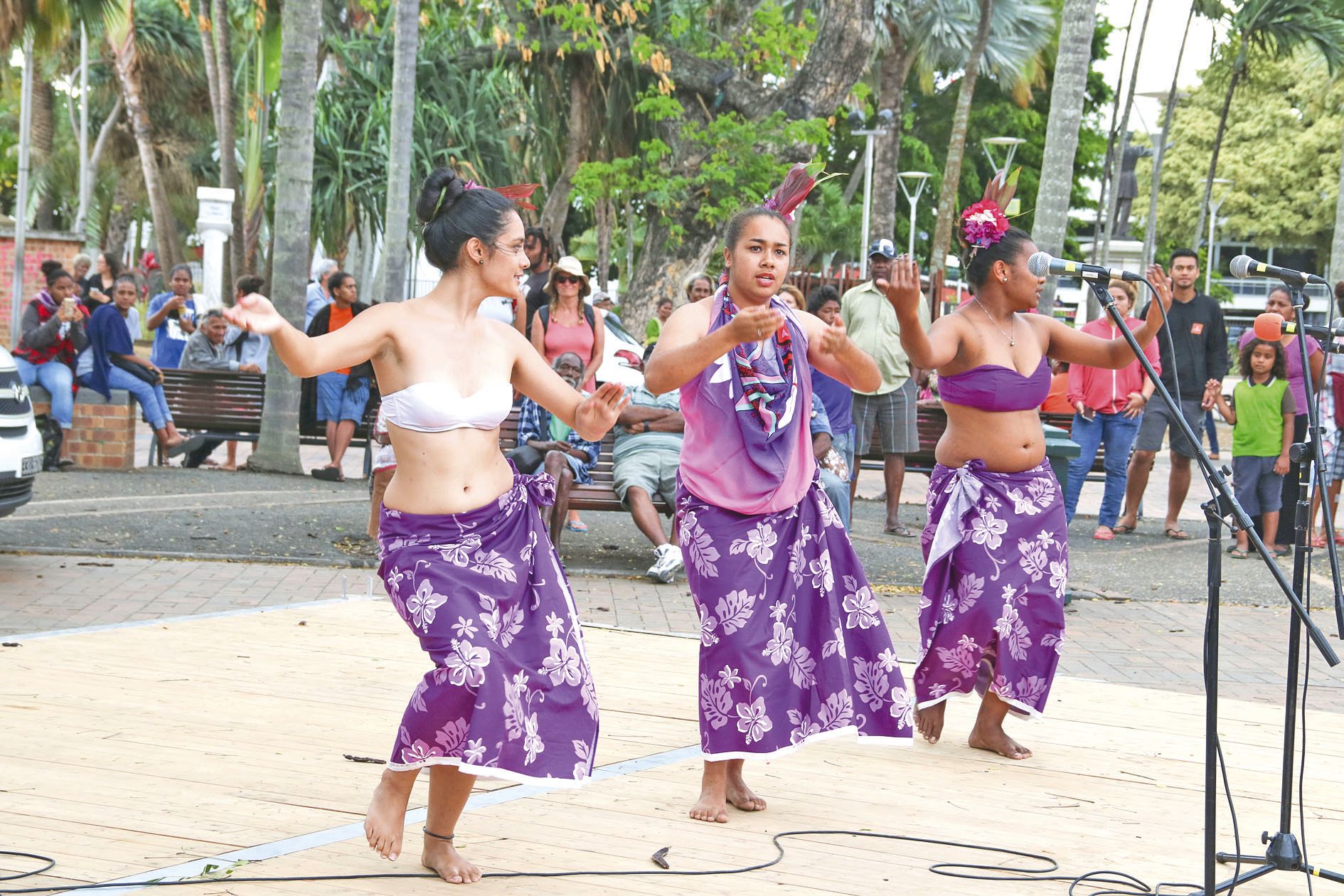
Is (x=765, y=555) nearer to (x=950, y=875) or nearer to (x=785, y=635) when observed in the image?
(x=785, y=635)

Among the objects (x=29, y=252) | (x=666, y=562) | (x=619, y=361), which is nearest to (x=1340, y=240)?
(x=619, y=361)

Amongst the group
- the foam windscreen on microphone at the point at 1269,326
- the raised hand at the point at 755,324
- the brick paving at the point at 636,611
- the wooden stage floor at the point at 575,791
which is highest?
the foam windscreen on microphone at the point at 1269,326

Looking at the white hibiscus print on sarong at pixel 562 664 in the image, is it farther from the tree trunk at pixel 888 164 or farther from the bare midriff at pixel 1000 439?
the tree trunk at pixel 888 164

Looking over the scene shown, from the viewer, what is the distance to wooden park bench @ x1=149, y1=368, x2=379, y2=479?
14.0 metres

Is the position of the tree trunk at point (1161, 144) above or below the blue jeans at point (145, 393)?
above

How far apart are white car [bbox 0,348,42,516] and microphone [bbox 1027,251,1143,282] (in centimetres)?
629

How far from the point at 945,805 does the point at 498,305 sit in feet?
21.2

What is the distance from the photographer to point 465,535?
3.81 m

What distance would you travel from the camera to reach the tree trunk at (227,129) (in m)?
23.9

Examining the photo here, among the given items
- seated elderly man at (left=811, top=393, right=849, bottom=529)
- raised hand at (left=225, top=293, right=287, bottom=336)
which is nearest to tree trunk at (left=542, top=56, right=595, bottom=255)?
seated elderly man at (left=811, top=393, right=849, bottom=529)

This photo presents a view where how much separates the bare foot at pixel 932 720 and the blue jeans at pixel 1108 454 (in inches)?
269

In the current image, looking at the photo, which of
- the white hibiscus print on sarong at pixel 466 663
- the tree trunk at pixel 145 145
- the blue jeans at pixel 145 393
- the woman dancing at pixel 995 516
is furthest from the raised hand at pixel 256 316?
the tree trunk at pixel 145 145

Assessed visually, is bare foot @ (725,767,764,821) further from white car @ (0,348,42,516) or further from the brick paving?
white car @ (0,348,42,516)

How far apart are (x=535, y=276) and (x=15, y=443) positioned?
3923 millimetres
